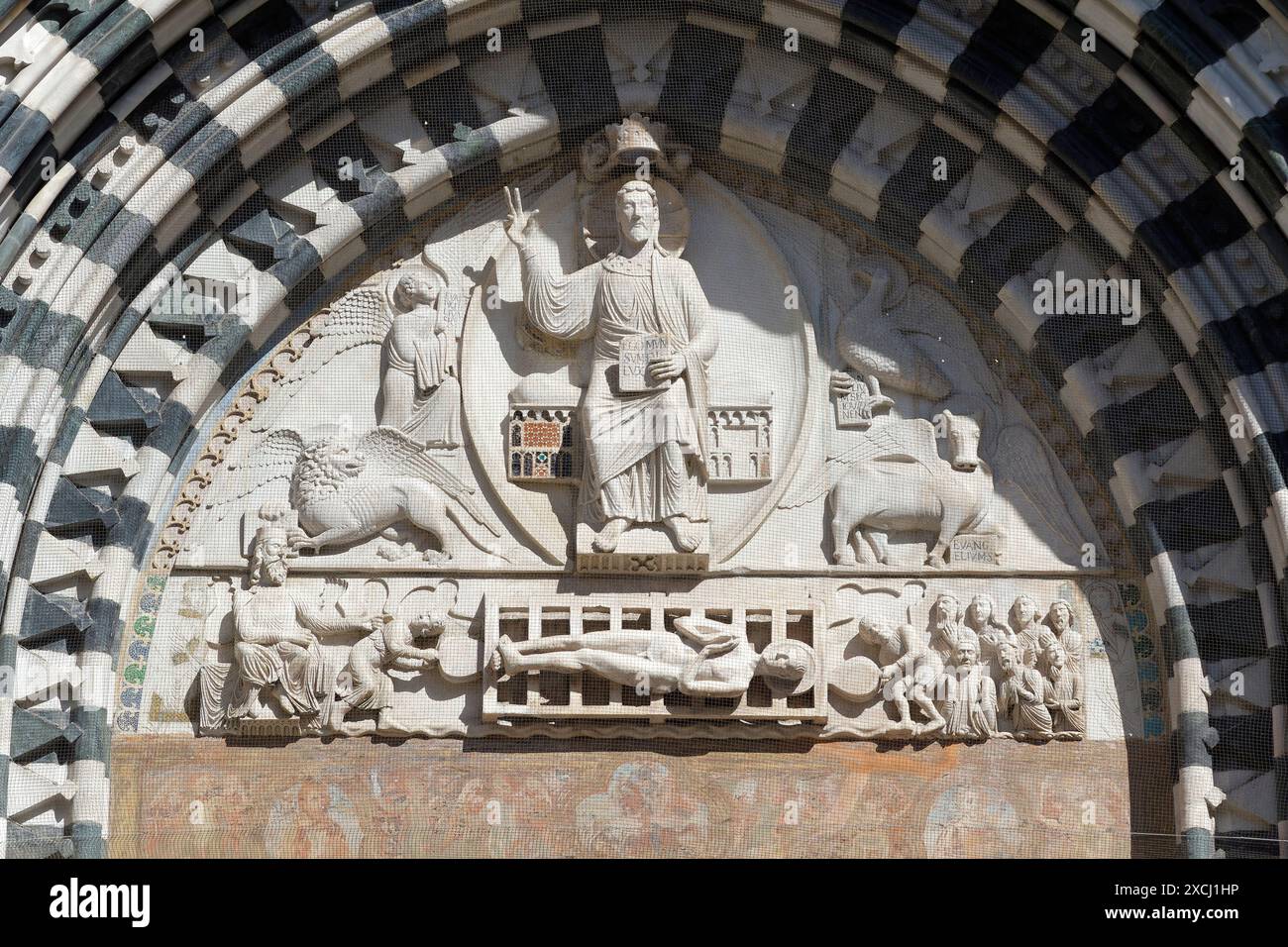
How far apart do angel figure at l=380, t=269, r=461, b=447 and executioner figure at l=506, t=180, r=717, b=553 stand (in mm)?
396

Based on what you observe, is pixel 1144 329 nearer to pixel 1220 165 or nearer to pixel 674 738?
pixel 1220 165

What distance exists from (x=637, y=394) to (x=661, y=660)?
1.10m

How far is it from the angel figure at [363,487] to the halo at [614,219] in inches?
45.8

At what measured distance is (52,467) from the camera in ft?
29.5

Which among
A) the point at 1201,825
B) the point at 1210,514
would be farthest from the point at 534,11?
the point at 1201,825

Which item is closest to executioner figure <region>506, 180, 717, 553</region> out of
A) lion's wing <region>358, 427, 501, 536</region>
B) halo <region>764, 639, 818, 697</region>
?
lion's wing <region>358, 427, 501, 536</region>

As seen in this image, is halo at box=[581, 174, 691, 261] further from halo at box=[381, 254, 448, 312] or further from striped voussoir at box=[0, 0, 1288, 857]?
halo at box=[381, 254, 448, 312]

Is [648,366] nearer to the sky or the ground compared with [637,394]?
nearer to the sky

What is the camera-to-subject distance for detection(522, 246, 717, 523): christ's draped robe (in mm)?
9289

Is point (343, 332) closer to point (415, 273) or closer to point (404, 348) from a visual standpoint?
point (404, 348)

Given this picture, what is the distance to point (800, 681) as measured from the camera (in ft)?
29.8

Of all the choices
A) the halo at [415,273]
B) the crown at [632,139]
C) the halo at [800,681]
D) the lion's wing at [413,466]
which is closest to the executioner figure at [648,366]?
the crown at [632,139]

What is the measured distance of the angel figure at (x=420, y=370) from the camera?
950 cm

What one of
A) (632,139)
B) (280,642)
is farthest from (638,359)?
(280,642)
